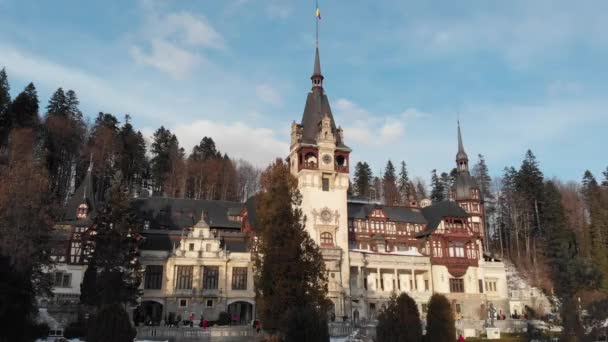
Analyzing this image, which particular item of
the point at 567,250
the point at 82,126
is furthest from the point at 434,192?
the point at 82,126

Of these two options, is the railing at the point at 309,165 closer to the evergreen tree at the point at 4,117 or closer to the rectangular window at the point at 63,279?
the rectangular window at the point at 63,279

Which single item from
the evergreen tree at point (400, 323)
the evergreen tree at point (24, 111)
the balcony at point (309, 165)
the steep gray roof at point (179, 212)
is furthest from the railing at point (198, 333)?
the evergreen tree at point (24, 111)

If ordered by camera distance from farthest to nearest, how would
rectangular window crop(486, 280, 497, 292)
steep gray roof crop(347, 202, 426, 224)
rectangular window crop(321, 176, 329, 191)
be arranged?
steep gray roof crop(347, 202, 426, 224) → rectangular window crop(486, 280, 497, 292) → rectangular window crop(321, 176, 329, 191)

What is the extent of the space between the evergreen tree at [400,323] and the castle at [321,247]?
30.2m

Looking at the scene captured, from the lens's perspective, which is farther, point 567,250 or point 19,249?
point 567,250

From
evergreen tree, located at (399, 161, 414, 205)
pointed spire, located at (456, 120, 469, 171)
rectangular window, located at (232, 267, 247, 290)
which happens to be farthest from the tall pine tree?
rectangular window, located at (232, 267, 247, 290)

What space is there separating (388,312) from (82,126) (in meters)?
64.6

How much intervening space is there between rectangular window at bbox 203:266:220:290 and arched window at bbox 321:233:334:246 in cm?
1140

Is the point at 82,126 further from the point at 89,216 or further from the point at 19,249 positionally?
the point at 19,249

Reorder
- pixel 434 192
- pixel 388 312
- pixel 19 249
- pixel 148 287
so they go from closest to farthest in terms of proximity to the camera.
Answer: pixel 388 312, pixel 19 249, pixel 148 287, pixel 434 192

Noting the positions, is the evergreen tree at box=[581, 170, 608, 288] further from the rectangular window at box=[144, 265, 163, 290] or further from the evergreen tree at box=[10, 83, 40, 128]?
the evergreen tree at box=[10, 83, 40, 128]

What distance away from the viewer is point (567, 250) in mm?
63906

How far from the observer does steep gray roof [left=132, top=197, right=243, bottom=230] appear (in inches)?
2219

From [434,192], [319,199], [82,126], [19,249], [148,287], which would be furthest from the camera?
[434,192]
